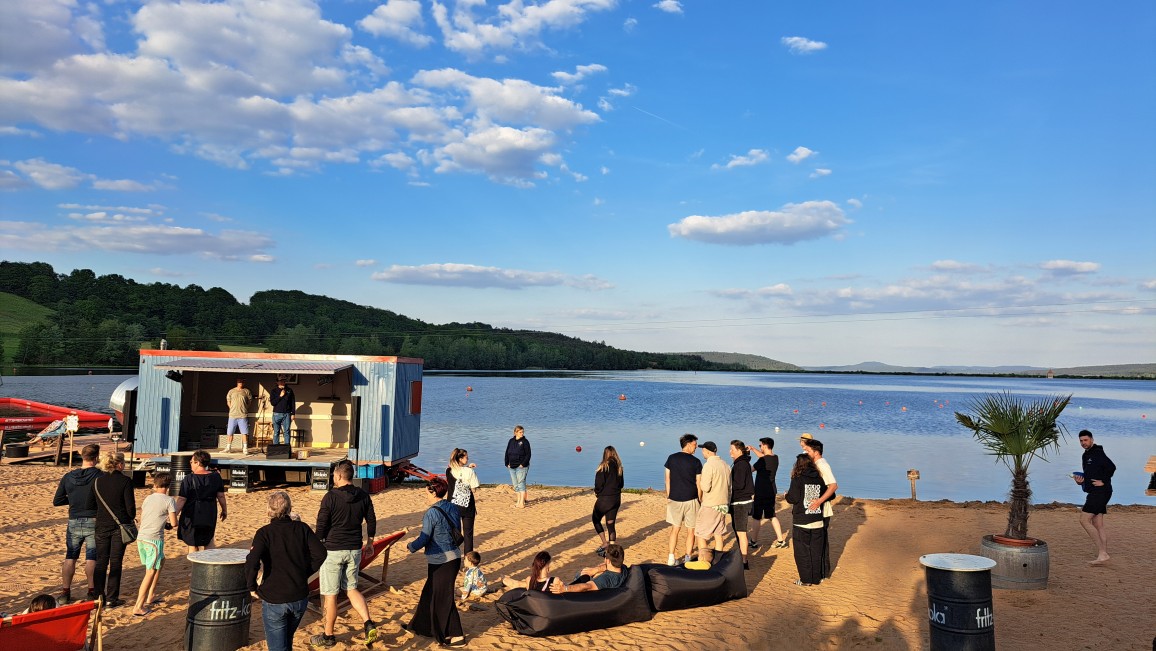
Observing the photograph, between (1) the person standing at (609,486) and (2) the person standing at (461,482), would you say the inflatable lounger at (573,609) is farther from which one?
(1) the person standing at (609,486)

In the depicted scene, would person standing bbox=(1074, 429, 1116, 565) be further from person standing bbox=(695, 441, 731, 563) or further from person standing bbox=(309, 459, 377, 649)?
person standing bbox=(309, 459, 377, 649)

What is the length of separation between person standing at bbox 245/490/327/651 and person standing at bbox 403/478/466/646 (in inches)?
49.4

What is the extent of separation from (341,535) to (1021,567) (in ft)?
26.9

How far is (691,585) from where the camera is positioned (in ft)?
27.2

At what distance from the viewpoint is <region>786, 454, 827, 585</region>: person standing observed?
8.94 m

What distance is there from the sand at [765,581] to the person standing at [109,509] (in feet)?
2.00

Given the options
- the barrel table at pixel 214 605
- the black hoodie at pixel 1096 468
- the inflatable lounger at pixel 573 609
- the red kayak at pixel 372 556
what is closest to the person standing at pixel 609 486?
the inflatable lounger at pixel 573 609

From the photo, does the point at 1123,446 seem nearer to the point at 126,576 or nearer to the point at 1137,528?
the point at 1137,528

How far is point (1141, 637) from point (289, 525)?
8.50 meters

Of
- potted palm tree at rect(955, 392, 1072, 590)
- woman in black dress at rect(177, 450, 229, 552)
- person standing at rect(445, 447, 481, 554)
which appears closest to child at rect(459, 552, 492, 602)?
person standing at rect(445, 447, 481, 554)

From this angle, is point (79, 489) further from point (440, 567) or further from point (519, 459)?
point (519, 459)

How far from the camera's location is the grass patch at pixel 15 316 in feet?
298

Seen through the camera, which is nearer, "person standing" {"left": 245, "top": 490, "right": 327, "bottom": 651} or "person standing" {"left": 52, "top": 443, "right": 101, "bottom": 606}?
"person standing" {"left": 245, "top": 490, "right": 327, "bottom": 651}

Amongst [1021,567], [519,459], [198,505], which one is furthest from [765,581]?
[198,505]
